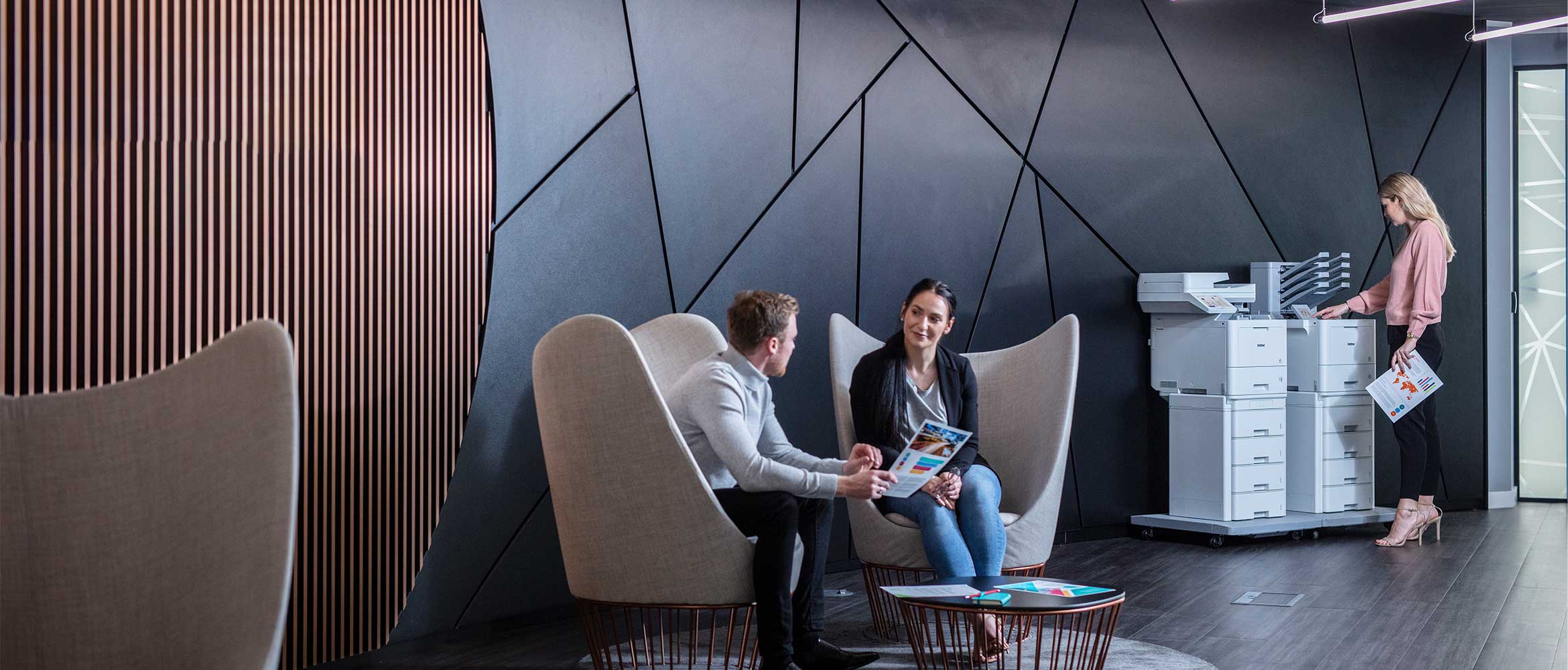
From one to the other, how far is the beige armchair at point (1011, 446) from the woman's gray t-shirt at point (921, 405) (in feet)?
0.82

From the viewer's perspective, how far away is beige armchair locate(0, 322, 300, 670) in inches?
73.7

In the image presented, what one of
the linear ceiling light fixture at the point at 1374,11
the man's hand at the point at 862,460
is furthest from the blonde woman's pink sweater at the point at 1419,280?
the man's hand at the point at 862,460

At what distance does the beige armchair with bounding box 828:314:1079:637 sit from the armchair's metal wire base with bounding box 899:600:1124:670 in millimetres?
180

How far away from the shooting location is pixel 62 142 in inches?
114

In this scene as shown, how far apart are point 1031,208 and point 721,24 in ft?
6.16

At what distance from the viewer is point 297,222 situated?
3408 mm

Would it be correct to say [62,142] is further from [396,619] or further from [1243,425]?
[1243,425]

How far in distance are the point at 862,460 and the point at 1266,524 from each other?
10.5 ft

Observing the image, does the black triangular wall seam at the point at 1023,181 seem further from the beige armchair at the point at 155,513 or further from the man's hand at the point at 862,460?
the beige armchair at the point at 155,513

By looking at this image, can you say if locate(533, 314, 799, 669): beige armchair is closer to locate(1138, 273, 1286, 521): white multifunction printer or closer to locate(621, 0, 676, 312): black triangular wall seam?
locate(621, 0, 676, 312): black triangular wall seam

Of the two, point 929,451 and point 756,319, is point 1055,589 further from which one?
point 756,319

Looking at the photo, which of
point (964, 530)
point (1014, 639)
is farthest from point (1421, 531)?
point (964, 530)

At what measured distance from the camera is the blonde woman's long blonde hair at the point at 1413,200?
19.1 ft

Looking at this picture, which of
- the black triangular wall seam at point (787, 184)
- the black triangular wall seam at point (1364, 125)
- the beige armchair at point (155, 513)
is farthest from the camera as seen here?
the black triangular wall seam at point (1364, 125)
